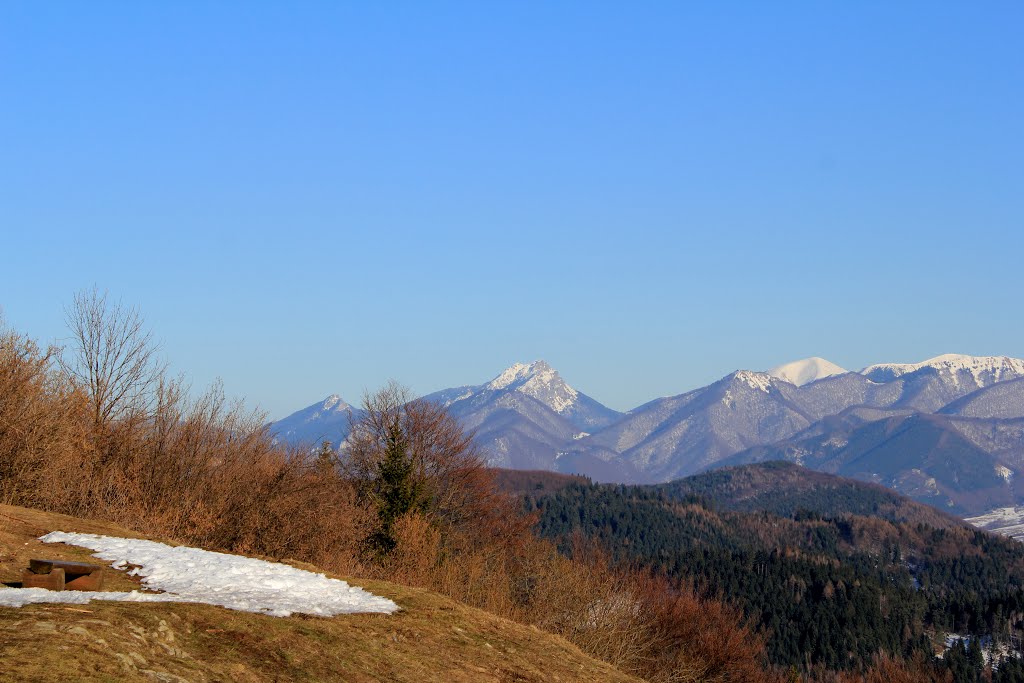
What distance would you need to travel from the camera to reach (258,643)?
863 inches

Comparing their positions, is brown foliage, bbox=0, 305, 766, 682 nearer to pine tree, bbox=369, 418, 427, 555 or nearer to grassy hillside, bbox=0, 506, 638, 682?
pine tree, bbox=369, 418, 427, 555

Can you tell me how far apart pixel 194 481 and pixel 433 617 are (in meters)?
30.0

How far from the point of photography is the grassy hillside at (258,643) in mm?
18266

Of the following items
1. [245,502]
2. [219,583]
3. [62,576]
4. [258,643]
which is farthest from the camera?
[245,502]

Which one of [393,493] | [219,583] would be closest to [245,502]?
[393,493]

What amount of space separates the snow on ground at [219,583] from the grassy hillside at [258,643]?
0.65 meters

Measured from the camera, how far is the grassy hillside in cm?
1827

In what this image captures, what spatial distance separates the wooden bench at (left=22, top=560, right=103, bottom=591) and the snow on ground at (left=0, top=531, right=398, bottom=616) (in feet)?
1.71

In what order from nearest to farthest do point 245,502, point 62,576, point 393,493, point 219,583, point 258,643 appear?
1. point 258,643
2. point 62,576
3. point 219,583
4. point 245,502
5. point 393,493

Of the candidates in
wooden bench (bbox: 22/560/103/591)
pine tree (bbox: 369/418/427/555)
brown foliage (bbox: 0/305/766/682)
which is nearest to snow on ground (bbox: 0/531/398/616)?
wooden bench (bbox: 22/560/103/591)

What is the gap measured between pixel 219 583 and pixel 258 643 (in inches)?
232

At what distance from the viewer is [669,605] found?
113 meters

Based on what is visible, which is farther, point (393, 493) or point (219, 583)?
point (393, 493)

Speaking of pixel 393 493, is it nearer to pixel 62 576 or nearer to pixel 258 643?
pixel 62 576
